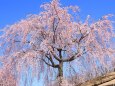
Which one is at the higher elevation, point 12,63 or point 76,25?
point 76,25

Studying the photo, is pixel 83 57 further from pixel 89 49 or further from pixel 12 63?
pixel 12 63

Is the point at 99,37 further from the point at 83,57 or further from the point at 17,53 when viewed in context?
the point at 17,53

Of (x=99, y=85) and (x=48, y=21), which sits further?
(x=48, y=21)

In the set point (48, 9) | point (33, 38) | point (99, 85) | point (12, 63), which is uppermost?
point (48, 9)

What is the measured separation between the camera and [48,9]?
86.2 feet

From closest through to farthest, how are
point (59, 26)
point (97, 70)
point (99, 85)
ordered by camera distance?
1. point (99, 85)
2. point (97, 70)
3. point (59, 26)

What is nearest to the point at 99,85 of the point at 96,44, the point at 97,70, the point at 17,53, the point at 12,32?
the point at 97,70

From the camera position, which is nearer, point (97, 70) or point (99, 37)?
point (97, 70)

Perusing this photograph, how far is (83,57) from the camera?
24.6 m

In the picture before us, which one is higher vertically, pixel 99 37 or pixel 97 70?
pixel 99 37

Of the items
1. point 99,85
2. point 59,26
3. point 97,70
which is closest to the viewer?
point 99,85

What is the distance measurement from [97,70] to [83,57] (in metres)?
1.40

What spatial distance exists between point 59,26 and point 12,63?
3.97 m

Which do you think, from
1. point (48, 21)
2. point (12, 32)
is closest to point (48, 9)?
point (48, 21)
